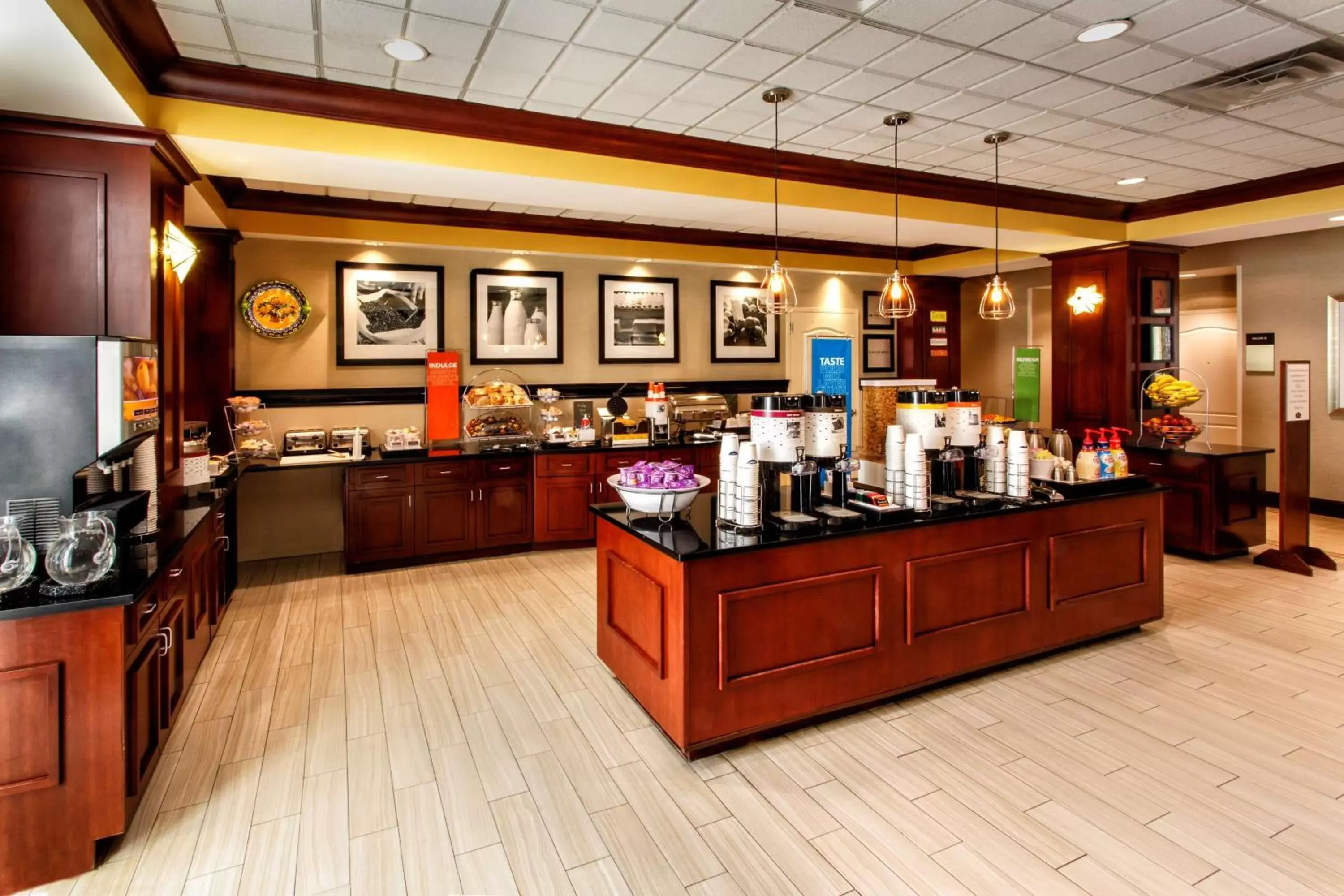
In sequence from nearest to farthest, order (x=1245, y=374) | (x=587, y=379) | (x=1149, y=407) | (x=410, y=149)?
(x=410, y=149)
(x=1149, y=407)
(x=587, y=379)
(x=1245, y=374)

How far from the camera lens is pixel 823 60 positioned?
11.1ft

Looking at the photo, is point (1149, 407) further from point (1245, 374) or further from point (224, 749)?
point (224, 749)

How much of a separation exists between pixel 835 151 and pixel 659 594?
3478 millimetres

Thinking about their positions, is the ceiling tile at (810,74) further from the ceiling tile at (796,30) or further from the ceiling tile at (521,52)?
the ceiling tile at (521,52)

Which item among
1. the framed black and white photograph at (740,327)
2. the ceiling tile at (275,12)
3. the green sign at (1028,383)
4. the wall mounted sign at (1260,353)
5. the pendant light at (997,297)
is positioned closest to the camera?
the ceiling tile at (275,12)

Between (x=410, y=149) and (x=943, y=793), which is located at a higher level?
(x=410, y=149)

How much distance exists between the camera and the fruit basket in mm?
6105

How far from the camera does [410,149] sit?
3.85m

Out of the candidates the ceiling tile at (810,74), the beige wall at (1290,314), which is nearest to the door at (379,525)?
the ceiling tile at (810,74)

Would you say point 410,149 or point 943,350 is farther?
point 943,350

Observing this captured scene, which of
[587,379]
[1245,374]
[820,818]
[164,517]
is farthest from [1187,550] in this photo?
[164,517]

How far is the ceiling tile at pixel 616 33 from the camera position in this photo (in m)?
2.99

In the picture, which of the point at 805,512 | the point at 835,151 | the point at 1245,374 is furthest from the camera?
the point at 1245,374

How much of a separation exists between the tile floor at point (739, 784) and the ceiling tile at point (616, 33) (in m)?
3.11
